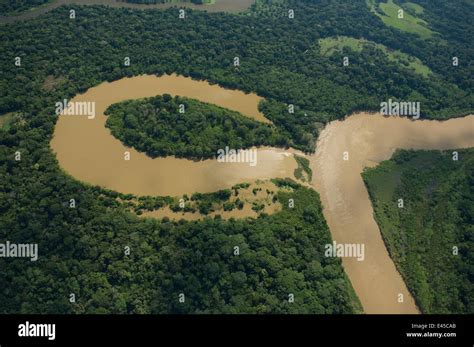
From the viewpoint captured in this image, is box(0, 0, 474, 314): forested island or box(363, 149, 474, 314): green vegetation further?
box(363, 149, 474, 314): green vegetation

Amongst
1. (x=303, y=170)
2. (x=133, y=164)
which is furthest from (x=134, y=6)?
(x=303, y=170)

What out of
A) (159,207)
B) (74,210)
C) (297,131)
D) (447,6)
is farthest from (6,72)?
(447,6)

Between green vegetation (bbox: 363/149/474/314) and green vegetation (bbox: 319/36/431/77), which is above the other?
green vegetation (bbox: 319/36/431/77)

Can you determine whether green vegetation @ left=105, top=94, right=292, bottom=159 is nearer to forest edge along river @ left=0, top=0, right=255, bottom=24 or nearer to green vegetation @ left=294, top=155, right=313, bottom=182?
green vegetation @ left=294, top=155, right=313, bottom=182

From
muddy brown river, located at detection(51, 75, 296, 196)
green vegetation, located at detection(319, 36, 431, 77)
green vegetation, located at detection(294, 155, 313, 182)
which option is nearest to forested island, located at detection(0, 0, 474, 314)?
green vegetation, located at detection(294, 155, 313, 182)

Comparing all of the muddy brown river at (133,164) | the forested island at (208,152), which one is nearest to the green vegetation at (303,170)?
the forested island at (208,152)

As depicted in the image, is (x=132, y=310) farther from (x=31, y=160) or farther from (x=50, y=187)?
(x=31, y=160)

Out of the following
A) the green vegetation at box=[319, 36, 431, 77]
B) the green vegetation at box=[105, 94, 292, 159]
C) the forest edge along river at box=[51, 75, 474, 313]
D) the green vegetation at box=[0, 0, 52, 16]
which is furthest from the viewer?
the green vegetation at box=[0, 0, 52, 16]

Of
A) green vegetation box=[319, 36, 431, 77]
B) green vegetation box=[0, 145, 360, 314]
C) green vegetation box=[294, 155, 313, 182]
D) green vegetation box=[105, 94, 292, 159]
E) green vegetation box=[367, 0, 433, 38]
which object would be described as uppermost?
green vegetation box=[367, 0, 433, 38]
